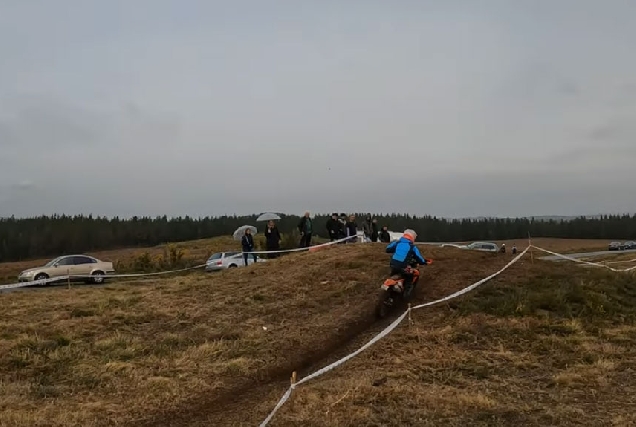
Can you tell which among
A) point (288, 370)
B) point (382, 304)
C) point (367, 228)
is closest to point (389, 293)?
point (382, 304)

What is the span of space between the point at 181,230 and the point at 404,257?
260 feet

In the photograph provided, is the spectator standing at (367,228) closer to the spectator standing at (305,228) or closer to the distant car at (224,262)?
the spectator standing at (305,228)

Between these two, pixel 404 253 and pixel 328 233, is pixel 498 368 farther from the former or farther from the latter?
pixel 328 233

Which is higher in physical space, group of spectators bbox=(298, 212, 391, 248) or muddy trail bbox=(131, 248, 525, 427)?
group of spectators bbox=(298, 212, 391, 248)

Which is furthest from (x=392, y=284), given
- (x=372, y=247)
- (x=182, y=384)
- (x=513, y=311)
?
(x=372, y=247)

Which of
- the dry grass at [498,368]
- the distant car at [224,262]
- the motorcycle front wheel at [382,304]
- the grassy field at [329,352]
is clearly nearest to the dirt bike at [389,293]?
the motorcycle front wheel at [382,304]

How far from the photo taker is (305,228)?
21344 mm

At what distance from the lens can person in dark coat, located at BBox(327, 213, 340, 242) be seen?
21.0 m

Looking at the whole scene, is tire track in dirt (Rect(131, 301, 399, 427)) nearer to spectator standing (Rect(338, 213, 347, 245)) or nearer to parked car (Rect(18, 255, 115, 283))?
spectator standing (Rect(338, 213, 347, 245))

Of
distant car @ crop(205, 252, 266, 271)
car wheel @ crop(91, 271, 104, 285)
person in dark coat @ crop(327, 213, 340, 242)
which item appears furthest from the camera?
distant car @ crop(205, 252, 266, 271)

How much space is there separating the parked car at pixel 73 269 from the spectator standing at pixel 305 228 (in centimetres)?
1023

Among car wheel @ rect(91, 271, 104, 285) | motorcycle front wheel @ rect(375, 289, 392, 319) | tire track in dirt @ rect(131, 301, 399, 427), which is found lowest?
tire track in dirt @ rect(131, 301, 399, 427)

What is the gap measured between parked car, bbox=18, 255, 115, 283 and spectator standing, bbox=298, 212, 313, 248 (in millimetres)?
10225

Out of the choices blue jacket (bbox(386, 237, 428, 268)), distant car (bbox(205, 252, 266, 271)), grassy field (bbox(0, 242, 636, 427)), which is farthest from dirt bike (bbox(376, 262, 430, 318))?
distant car (bbox(205, 252, 266, 271))
